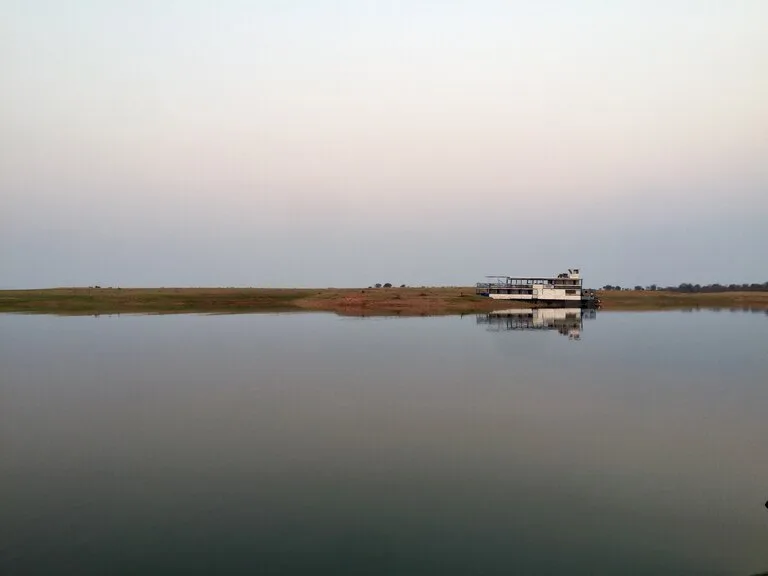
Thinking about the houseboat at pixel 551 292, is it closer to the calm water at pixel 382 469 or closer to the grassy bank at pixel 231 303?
the grassy bank at pixel 231 303

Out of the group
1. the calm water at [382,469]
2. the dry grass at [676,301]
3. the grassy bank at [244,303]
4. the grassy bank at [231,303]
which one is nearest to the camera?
the calm water at [382,469]

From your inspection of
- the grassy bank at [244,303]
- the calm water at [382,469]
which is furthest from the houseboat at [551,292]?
the calm water at [382,469]

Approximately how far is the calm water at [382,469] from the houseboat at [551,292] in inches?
3379

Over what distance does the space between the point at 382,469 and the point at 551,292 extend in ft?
382

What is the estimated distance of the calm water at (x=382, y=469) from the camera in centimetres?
1370

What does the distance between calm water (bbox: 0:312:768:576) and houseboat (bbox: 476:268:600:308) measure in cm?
8582

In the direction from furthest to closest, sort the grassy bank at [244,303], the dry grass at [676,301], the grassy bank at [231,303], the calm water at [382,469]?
the dry grass at [676,301], the grassy bank at [231,303], the grassy bank at [244,303], the calm water at [382,469]

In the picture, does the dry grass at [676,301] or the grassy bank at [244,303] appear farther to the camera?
the dry grass at [676,301]

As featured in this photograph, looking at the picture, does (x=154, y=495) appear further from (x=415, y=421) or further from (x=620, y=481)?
(x=620, y=481)

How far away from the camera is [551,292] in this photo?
129375 mm

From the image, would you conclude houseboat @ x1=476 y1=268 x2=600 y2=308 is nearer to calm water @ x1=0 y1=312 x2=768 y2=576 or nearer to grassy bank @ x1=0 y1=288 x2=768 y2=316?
Answer: grassy bank @ x1=0 y1=288 x2=768 y2=316

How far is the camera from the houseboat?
127875 mm

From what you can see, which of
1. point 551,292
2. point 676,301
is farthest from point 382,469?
point 676,301

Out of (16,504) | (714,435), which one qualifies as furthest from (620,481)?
(16,504)
